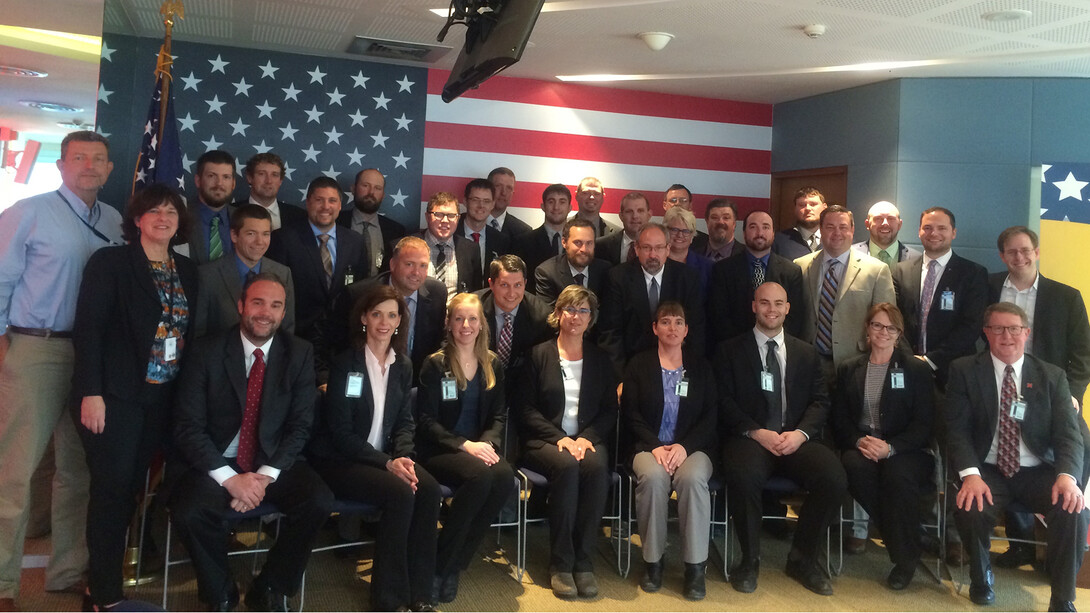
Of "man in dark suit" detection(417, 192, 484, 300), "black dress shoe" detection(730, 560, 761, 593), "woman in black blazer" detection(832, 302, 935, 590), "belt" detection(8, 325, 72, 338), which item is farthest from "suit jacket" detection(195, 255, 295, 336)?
"woman in black blazer" detection(832, 302, 935, 590)

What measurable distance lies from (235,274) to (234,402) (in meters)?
0.69

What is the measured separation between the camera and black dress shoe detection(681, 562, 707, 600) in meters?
3.78

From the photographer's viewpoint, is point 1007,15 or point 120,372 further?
point 1007,15

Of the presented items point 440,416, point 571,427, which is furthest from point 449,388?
point 571,427

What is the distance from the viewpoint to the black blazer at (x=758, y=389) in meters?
4.24

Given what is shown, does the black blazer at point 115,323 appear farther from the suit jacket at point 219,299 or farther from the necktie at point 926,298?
the necktie at point 926,298

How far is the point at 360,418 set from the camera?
3.62m

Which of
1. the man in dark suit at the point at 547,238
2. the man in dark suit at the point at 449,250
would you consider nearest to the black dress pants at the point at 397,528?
the man in dark suit at the point at 449,250

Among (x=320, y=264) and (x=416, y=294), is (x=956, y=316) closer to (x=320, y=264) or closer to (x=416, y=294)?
(x=416, y=294)

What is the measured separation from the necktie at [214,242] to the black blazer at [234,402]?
872 millimetres

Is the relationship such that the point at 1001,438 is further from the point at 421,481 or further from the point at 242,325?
the point at 242,325

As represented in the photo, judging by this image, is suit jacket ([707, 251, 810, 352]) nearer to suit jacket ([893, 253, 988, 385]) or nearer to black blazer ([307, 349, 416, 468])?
suit jacket ([893, 253, 988, 385])

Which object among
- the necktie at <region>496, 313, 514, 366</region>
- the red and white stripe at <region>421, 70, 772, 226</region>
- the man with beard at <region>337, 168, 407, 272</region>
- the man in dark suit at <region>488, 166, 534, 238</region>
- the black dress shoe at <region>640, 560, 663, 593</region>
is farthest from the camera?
the red and white stripe at <region>421, 70, 772, 226</region>

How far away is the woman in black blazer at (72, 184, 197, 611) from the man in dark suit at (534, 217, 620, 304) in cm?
207
